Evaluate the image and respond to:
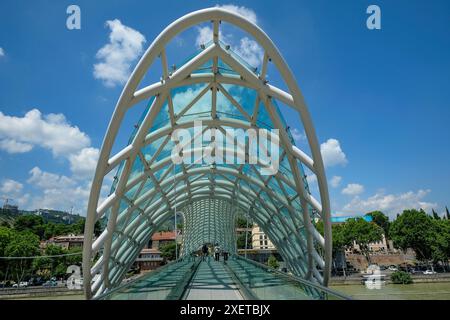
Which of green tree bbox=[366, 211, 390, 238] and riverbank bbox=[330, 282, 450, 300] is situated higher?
green tree bbox=[366, 211, 390, 238]

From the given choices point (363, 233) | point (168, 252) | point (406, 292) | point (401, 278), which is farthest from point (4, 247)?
point (363, 233)

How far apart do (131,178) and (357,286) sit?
53.2m

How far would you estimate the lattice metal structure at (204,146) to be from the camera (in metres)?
16.0

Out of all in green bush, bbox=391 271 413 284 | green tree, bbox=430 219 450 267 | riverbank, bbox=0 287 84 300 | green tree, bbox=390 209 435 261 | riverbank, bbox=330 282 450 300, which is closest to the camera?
riverbank, bbox=330 282 450 300

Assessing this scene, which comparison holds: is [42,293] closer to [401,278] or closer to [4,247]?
[4,247]

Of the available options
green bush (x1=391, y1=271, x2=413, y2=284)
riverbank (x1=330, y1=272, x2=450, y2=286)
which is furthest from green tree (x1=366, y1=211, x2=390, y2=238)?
green bush (x1=391, y1=271, x2=413, y2=284)

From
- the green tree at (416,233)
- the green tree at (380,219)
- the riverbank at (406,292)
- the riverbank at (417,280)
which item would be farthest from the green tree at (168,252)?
the green tree at (380,219)

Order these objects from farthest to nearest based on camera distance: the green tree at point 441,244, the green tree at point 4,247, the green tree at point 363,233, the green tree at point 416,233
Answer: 1. the green tree at point 363,233
2. the green tree at point 416,233
3. the green tree at point 441,244
4. the green tree at point 4,247

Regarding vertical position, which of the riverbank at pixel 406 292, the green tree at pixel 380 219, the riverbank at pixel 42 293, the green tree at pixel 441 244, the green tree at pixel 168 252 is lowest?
the riverbank at pixel 42 293

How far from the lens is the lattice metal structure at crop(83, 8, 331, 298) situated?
629 inches

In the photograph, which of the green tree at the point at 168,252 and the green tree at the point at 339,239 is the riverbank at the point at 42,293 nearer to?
the green tree at the point at 168,252

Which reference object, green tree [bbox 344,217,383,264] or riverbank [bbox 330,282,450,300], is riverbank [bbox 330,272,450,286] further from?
green tree [bbox 344,217,383,264]

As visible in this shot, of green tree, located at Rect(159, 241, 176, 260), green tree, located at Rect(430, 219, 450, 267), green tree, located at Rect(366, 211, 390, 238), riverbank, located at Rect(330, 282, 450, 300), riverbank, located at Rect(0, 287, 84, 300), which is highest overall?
green tree, located at Rect(366, 211, 390, 238)
